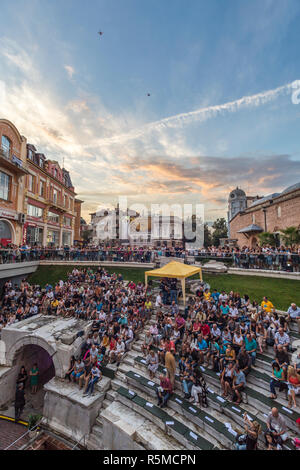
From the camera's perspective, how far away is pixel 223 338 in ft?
26.3

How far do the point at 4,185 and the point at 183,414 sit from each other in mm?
24140

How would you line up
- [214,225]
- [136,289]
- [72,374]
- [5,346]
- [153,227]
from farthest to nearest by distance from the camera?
[214,225] → [153,227] → [136,289] → [5,346] → [72,374]

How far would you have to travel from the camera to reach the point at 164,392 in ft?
22.4

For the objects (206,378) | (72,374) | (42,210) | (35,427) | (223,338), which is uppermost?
(42,210)

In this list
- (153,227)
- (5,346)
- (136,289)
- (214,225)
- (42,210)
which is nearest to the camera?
(5,346)

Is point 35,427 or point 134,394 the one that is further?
point 35,427

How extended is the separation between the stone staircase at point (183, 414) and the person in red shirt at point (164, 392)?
0.53ft

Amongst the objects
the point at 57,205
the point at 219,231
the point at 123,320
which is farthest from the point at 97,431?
the point at 219,231

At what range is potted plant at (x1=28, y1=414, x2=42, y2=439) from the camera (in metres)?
7.77

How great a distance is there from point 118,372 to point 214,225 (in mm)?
54291

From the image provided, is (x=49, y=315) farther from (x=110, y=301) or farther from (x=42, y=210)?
(x=42, y=210)

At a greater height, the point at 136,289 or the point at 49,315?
the point at 136,289

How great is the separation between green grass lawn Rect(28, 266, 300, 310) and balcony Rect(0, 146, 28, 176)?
11.5 metres

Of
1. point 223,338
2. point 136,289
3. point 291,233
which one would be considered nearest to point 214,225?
point 291,233
